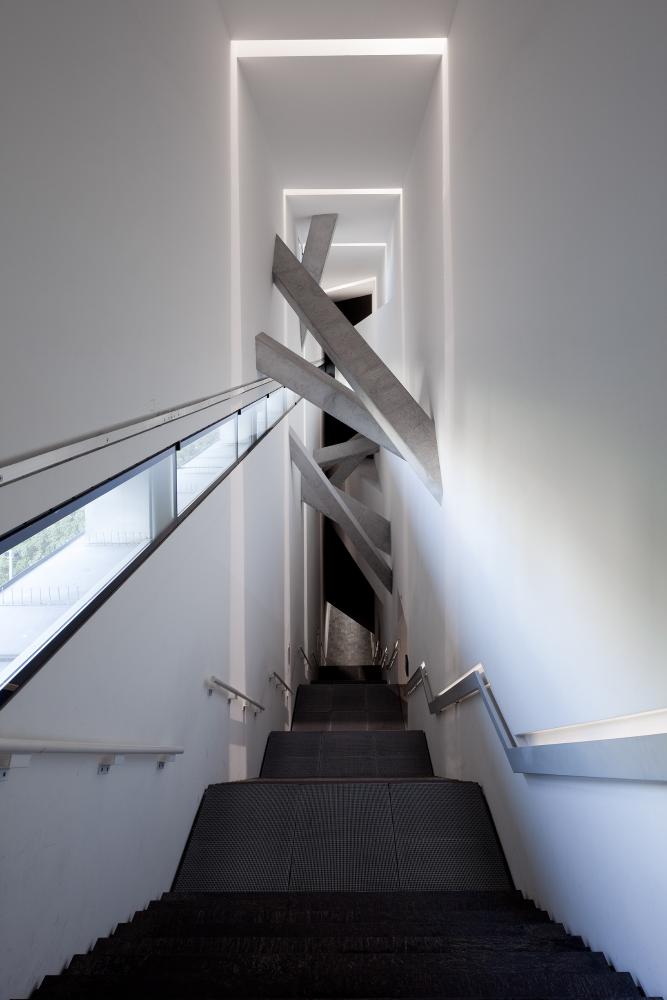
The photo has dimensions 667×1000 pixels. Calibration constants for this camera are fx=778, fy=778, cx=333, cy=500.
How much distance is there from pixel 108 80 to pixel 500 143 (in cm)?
197

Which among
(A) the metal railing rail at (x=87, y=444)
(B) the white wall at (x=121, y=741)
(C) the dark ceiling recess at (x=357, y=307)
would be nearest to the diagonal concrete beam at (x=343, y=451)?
(C) the dark ceiling recess at (x=357, y=307)

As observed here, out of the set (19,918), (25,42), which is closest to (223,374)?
(25,42)

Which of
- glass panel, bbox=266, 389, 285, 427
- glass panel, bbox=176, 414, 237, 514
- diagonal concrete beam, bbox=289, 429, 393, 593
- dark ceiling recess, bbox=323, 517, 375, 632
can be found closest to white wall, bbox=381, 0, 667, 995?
glass panel, bbox=176, 414, 237, 514

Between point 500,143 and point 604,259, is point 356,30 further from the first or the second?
point 604,259

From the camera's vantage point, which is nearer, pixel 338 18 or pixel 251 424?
pixel 338 18

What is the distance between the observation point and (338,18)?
544 centimetres

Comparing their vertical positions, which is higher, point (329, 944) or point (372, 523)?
point (372, 523)

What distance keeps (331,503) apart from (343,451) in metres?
2.74

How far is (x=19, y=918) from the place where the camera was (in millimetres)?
2119

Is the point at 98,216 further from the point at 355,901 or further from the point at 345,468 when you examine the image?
the point at 345,468

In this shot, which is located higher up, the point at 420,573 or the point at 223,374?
the point at 223,374

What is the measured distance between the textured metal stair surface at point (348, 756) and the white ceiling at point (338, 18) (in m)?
5.73

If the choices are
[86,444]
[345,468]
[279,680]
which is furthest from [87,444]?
[345,468]

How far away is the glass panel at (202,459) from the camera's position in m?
3.77
